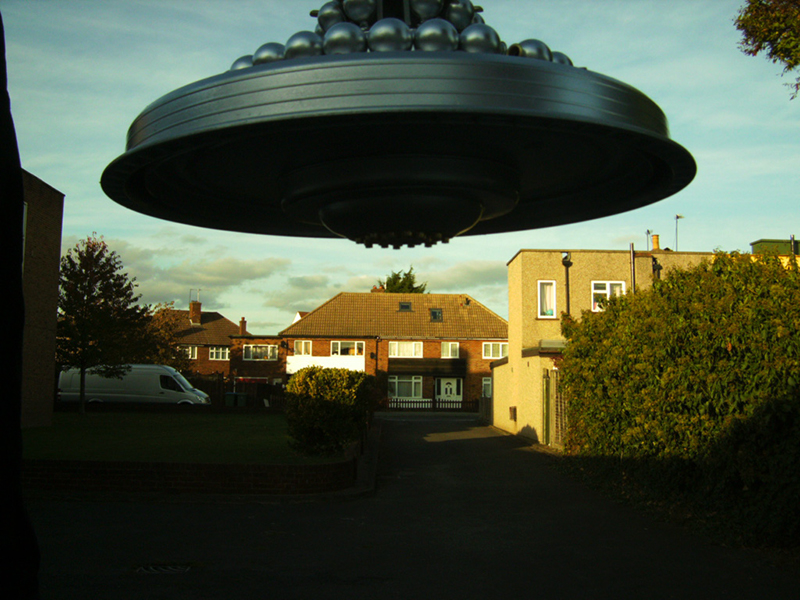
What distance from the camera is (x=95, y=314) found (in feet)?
97.4

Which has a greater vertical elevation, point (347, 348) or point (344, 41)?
point (347, 348)

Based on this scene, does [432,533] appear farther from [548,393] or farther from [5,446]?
[548,393]

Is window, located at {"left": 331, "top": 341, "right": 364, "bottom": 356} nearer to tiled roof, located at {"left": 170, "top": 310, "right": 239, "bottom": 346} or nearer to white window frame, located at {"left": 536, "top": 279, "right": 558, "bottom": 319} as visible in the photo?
tiled roof, located at {"left": 170, "top": 310, "right": 239, "bottom": 346}

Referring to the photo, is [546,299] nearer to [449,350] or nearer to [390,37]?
[390,37]

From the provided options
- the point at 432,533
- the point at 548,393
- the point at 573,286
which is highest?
the point at 573,286

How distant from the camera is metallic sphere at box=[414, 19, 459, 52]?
242cm

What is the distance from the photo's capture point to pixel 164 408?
3503 centimetres

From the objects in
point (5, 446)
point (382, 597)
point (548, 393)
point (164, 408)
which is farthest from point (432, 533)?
point (164, 408)

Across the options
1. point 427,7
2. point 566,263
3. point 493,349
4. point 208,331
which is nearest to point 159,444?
point 427,7

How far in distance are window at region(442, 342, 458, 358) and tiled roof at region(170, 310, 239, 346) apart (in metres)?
23.9

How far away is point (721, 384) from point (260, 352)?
2348 inches

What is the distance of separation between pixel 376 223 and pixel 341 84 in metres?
0.68

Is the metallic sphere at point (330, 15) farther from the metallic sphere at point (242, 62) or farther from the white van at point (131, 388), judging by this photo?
the white van at point (131, 388)

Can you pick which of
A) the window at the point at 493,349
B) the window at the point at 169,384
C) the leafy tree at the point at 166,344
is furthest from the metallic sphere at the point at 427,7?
the window at the point at 493,349
